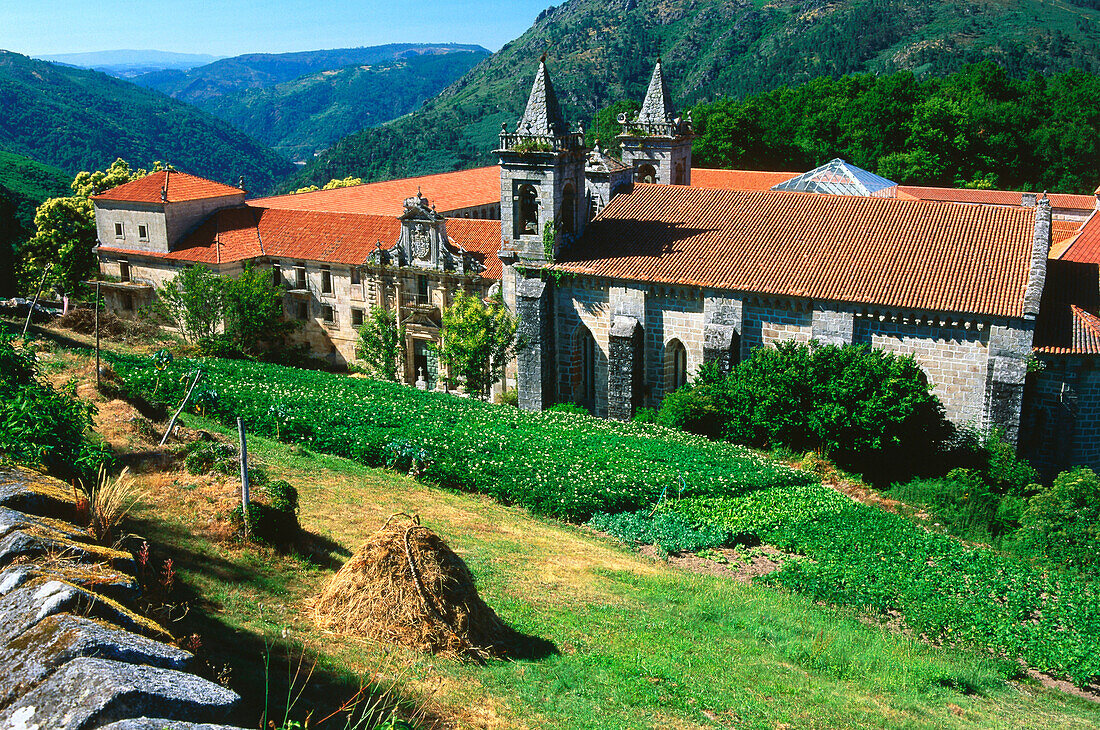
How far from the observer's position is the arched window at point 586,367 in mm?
35812

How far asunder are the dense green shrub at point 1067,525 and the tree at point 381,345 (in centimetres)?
2739

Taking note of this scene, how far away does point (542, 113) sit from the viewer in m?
35.0

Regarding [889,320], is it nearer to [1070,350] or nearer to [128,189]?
[1070,350]

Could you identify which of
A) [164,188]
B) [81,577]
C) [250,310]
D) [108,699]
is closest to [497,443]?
[81,577]

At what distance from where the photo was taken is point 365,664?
1045 centimetres

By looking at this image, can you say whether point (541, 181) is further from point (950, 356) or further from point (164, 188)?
point (164, 188)

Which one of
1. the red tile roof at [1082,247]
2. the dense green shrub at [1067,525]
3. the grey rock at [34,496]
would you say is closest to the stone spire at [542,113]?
the dense green shrub at [1067,525]

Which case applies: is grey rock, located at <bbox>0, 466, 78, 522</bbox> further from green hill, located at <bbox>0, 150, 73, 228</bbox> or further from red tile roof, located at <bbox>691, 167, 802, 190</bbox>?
green hill, located at <bbox>0, 150, 73, 228</bbox>

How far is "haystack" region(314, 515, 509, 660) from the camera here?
444 inches

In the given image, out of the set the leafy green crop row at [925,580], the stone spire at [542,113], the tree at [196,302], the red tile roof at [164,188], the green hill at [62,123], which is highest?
the green hill at [62,123]

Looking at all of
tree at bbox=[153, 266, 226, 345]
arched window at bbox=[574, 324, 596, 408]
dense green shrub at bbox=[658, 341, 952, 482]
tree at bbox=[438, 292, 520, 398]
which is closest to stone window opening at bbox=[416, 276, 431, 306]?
tree at bbox=[438, 292, 520, 398]

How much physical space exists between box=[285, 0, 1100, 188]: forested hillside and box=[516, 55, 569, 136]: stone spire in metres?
94.1

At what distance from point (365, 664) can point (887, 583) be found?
12.7 m

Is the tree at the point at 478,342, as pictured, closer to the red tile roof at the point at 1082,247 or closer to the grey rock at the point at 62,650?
the red tile roof at the point at 1082,247
